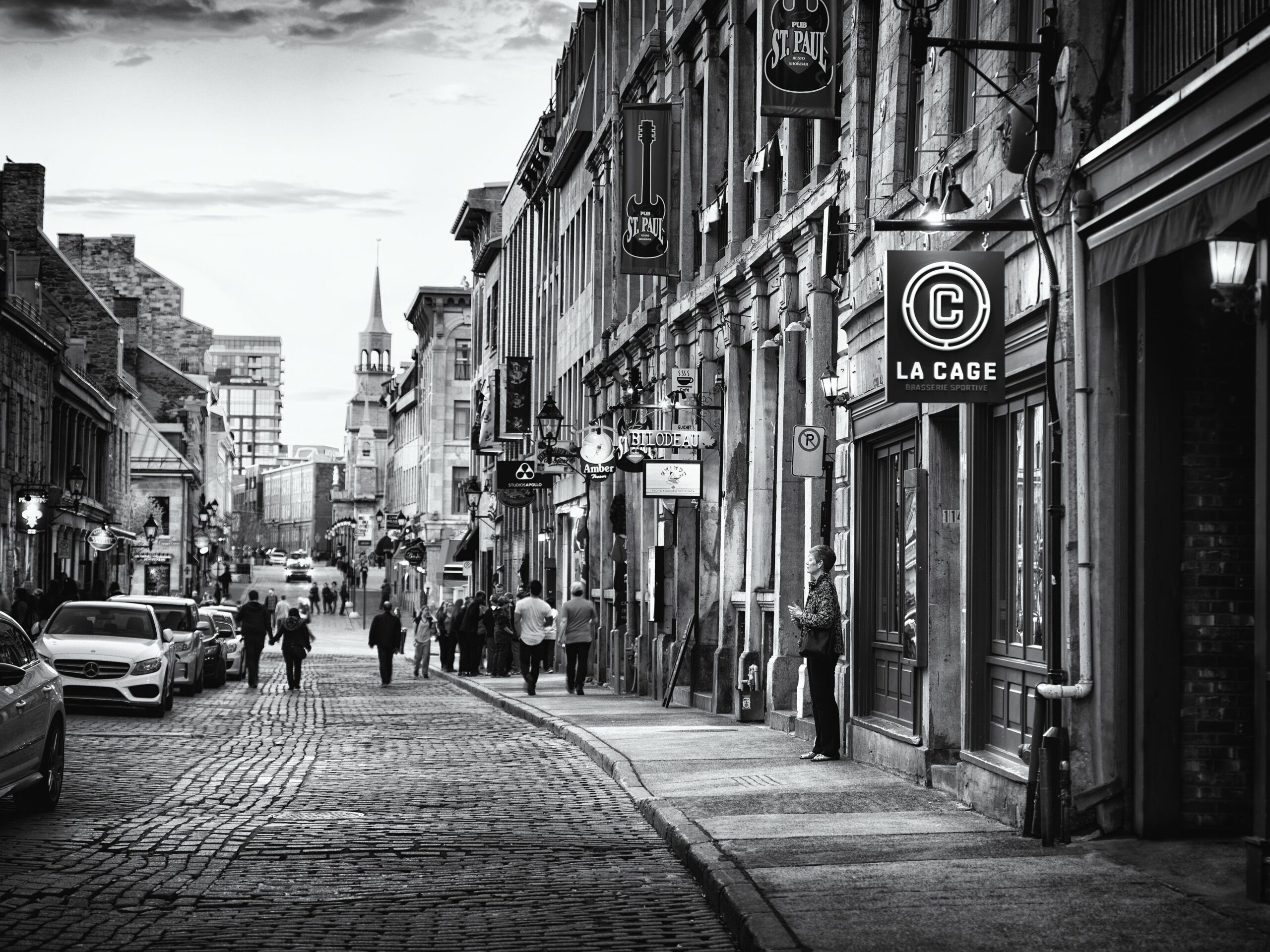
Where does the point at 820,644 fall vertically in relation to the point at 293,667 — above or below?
above

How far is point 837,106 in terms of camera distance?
19031 millimetres

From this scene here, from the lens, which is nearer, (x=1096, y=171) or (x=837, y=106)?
(x=1096, y=171)

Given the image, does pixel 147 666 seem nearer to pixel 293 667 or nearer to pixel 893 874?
pixel 293 667

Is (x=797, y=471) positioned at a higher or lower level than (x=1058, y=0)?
lower

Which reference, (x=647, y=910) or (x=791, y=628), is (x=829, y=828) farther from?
(x=791, y=628)

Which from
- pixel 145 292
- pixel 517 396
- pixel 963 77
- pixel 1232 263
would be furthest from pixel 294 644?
pixel 145 292

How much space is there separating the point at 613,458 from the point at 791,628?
27.5 ft

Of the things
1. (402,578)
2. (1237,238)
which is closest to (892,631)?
(1237,238)

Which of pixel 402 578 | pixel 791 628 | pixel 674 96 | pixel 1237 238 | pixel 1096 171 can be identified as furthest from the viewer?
pixel 402 578

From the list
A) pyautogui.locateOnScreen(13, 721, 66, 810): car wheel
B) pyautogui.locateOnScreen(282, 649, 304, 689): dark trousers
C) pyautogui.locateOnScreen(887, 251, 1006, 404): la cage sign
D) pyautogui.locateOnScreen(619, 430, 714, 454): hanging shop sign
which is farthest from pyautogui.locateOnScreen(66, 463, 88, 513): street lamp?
pyautogui.locateOnScreen(887, 251, 1006, 404): la cage sign

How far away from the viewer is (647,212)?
26.9 meters

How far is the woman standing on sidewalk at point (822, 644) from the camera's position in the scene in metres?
15.9

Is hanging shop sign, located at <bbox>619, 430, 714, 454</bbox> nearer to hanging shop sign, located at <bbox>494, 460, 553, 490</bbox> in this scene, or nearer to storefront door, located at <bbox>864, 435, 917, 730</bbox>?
storefront door, located at <bbox>864, 435, 917, 730</bbox>

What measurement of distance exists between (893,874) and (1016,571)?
3.43 meters
